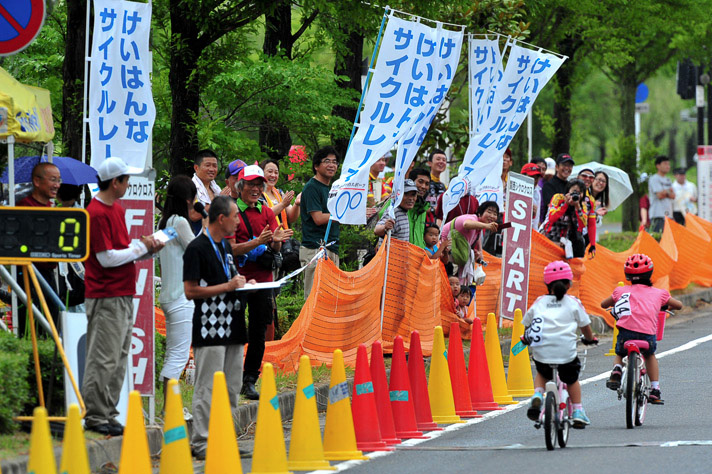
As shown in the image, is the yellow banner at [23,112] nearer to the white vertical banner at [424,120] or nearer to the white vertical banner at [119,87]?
the white vertical banner at [119,87]

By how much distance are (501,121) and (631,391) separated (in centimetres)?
579

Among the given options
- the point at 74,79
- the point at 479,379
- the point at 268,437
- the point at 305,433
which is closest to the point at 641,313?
the point at 479,379

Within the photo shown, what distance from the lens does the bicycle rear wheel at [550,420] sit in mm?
9117

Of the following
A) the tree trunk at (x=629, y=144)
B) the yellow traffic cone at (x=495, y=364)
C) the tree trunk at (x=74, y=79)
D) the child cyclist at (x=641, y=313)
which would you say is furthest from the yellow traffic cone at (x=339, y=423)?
the tree trunk at (x=629, y=144)

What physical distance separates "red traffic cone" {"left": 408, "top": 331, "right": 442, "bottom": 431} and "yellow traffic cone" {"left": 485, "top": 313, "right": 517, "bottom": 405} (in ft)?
5.07

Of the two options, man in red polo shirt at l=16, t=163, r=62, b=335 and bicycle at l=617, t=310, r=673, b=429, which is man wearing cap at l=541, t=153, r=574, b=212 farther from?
man in red polo shirt at l=16, t=163, r=62, b=335

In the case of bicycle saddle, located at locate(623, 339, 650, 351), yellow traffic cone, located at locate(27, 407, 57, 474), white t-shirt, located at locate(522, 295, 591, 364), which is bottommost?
yellow traffic cone, located at locate(27, 407, 57, 474)

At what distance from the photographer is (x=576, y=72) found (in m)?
27.1

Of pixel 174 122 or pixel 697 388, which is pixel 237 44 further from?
pixel 697 388

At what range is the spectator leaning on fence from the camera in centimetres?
1280

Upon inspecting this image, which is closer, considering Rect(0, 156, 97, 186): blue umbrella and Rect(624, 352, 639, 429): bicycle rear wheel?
Rect(624, 352, 639, 429): bicycle rear wheel

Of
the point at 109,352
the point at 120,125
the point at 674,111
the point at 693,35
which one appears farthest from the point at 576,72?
the point at 674,111

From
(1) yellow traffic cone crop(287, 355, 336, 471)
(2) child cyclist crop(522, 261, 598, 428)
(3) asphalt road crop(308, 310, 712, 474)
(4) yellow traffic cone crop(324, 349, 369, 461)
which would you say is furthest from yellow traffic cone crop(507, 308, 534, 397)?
(1) yellow traffic cone crop(287, 355, 336, 471)

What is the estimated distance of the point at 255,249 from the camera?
1116 cm
